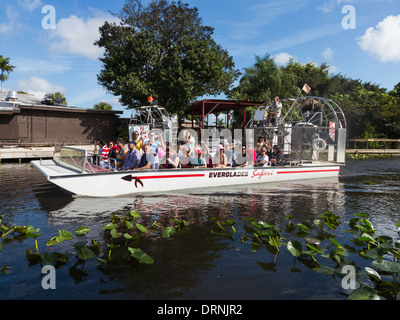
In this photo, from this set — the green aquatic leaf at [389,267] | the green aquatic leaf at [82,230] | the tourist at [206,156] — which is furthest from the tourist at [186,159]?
the green aquatic leaf at [389,267]

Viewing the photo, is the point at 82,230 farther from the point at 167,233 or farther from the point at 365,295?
the point at 365,295

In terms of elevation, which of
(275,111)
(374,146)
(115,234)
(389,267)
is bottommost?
(115,234)

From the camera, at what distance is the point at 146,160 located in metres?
10.5

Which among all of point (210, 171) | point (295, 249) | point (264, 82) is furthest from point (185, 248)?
point (264, 82)

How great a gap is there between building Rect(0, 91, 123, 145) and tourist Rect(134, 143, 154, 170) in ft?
62.1

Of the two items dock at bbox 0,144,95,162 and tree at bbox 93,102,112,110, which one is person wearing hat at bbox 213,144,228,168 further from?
tree at bbox 93,102,112,110

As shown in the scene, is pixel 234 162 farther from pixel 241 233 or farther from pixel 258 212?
pixel 241 233

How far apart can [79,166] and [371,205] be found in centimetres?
980

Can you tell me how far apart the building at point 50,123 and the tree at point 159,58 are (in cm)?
344

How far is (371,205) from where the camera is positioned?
9.49 m

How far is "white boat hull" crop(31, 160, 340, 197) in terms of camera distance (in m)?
9.30

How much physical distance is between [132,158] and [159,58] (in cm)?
1984

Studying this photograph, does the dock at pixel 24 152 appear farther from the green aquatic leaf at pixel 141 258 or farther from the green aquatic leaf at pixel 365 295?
the green aquatic leaf at pixel 365 295

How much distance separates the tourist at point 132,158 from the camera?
33.4ft
